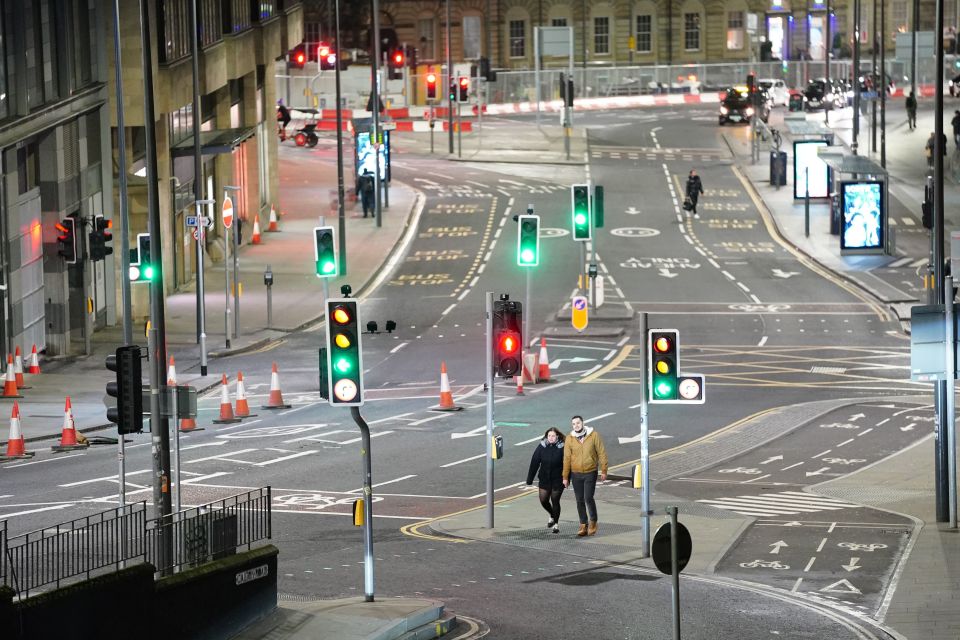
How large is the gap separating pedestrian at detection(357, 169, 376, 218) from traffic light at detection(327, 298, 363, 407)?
4735cm

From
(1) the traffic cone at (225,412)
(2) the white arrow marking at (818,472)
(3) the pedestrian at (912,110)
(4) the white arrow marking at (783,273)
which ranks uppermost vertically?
Answer: (3) the pedestrian at (912,110)

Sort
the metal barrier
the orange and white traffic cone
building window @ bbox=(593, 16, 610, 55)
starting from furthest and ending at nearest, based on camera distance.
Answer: building window @ bbox=(593, 16, 610, 55) < the orange and white traffic cone < the metal barrier

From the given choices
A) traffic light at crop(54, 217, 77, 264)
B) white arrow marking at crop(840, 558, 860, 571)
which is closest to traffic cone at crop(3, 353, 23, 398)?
traffic light at crop(54, 217, 77, 264)

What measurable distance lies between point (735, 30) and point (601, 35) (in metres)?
9.61

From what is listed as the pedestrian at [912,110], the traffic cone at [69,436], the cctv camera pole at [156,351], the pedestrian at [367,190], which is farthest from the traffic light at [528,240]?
the pedestrian at [912,110]

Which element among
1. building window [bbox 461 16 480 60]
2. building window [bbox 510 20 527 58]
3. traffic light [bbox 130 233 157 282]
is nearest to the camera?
traffic light [bbox 130 233 157 282]

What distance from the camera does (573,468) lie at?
25.9 metres

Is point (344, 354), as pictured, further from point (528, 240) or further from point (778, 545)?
point (528, 240)

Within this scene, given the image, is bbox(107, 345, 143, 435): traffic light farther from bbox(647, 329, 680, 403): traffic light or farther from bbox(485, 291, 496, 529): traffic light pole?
bbox(647, 329, 680, 403): traffic light

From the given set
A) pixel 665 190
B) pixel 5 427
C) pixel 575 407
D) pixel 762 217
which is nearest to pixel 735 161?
pixel 665 190

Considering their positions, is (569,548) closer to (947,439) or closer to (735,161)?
(947,439)

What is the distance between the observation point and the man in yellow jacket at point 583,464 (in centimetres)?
2577

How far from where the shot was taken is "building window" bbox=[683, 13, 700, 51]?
129m

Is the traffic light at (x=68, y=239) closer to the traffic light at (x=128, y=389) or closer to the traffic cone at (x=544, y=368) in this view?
the traffic cone at (x=544, y=368)
